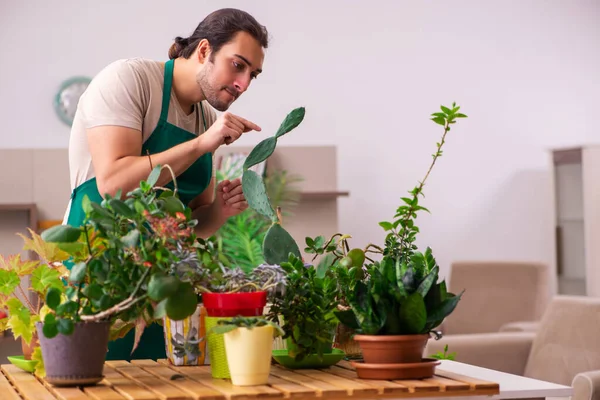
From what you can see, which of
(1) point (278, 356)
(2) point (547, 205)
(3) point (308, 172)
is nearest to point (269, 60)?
(3) point (308, 172)

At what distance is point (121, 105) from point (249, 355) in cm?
89

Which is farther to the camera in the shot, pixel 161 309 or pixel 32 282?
pixel 32 282

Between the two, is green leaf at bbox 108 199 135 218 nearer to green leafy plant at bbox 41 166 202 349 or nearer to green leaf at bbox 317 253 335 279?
green leafy plant at bbox 41 166 202 349

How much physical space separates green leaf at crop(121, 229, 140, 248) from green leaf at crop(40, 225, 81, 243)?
0.08 metres

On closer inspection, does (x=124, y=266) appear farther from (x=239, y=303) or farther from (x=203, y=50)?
(x=203, y=50)

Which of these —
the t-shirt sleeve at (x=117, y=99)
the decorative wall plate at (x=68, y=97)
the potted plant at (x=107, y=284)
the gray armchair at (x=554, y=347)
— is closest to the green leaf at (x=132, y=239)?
the potted plant at (x=107, y=284)

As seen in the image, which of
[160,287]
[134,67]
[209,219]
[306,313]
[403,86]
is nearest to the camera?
[160,287]

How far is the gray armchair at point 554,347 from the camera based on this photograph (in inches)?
127

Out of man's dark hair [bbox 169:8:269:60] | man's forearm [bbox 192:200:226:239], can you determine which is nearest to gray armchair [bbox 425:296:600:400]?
man's forearm [bbox 192:200:226:239]

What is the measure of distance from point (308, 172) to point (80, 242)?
13.3 ft

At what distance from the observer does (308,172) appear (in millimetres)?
5297

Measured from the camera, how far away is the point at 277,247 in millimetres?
1494

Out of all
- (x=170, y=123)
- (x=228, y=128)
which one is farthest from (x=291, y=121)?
(x=170, y=123)

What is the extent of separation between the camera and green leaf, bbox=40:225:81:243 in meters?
1.20
